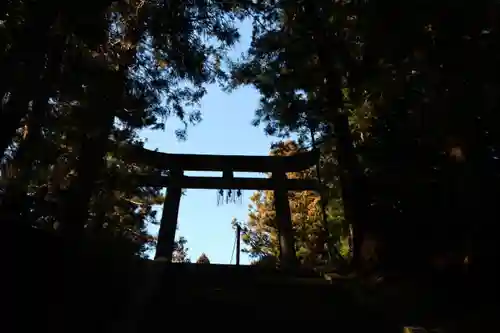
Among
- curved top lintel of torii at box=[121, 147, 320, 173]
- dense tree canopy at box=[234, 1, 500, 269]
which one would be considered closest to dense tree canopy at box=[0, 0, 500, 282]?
dense tree canopy at box=[234, 1, 500, 269]

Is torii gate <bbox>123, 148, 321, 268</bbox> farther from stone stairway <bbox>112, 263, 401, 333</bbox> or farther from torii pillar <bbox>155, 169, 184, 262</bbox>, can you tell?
stone stairway <bbox>112, 263, 401, 333</bbox>

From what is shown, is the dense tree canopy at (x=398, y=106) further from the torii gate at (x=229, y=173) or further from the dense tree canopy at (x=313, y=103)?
the torii gate at (x=229, y=173)

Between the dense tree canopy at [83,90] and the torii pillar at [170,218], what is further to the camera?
the torii pillar at [170,218]

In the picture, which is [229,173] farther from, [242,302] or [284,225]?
[242,302]

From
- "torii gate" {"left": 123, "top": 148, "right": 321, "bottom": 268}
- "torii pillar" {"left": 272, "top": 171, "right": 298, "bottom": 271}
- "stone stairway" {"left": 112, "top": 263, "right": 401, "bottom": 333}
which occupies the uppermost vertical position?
"torii gate" {"left": 123, "top": 148, "right": 321, "bottom": 268}

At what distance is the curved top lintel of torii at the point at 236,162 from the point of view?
13.2 metres

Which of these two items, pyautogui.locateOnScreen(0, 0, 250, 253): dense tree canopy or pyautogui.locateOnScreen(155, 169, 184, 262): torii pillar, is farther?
pyautogui.locateOnScreen(155, 169, 184, 262): torii pillar

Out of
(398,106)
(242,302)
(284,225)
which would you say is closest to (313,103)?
(398,106)

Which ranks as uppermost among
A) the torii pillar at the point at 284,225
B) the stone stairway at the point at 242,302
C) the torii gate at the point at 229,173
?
the torii gate at the point at 229,173

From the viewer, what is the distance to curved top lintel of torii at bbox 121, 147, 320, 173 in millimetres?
13164

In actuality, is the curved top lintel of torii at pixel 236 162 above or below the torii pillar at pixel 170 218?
above

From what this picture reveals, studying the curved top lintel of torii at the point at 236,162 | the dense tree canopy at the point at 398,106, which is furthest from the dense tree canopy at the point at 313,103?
the curved top lintel of torii at the point at 236,162

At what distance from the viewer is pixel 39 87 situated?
615cm

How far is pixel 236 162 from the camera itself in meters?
13.2
